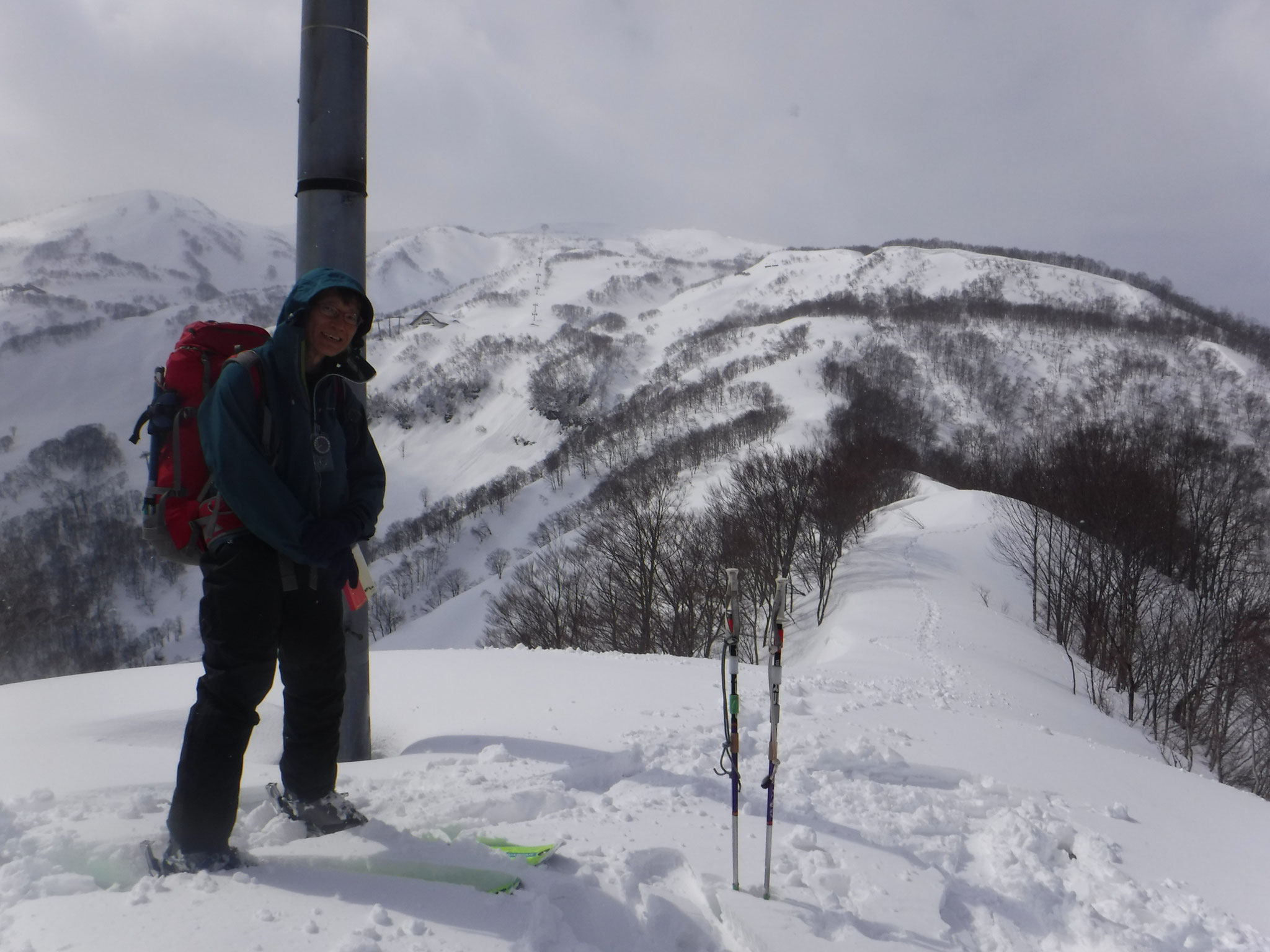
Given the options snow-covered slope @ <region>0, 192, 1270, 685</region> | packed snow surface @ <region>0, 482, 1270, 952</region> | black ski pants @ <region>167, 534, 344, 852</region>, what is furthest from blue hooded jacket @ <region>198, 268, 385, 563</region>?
snow-covered slope @ <region>0, 192, 1270, 685</region>

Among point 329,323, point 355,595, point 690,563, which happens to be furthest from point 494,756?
point 690,563

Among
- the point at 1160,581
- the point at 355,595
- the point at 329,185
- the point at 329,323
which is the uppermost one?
the point at 329,185

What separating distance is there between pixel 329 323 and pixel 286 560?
35.5 inches

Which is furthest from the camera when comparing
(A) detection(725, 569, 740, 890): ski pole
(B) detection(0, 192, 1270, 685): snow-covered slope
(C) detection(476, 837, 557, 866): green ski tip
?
(B) detection(0, 192, 1270, 685): snow-covered slope

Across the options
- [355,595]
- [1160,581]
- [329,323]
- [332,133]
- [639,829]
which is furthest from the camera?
[1160,581]

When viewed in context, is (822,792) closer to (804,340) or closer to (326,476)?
(326,476)

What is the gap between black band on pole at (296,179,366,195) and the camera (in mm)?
3832

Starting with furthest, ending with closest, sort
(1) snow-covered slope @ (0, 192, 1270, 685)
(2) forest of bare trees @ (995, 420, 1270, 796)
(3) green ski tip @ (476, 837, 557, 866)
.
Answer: (1) snow-covered slope @ (0, 192, 1270, 685) < (2) forest of bare trees @ (995, 420, 1270, 796) < (3) green ski tip @ (476, 837, 557, 866)

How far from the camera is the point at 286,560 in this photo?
2.69 meters

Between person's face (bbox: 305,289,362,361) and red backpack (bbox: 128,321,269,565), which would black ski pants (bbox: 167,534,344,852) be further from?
person's face (bbox: 305,289,362,361)

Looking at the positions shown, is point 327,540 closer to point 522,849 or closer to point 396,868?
point 396,868

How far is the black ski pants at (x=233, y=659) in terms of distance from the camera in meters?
2.49

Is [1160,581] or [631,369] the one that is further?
[631,369]

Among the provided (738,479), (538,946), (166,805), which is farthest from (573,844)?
(738,479)
